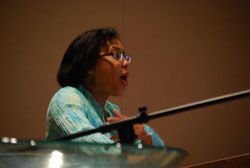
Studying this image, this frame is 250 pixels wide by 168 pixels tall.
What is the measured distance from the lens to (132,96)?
249cm

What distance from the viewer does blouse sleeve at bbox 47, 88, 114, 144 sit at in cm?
83

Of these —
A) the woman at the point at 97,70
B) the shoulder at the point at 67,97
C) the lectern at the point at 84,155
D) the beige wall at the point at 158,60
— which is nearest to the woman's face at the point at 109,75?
the woman at the point at 97,70

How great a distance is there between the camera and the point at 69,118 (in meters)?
0.87

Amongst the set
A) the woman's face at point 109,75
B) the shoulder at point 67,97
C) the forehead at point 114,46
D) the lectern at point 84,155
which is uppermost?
the forehead at point 114,46

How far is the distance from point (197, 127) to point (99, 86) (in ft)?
5.44

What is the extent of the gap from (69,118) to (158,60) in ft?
5.93

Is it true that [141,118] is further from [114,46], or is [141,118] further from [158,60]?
[158,60]

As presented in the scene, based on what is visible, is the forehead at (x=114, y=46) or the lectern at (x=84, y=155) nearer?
the lectern at (x=84, y=155)

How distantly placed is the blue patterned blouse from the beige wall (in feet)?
3.98

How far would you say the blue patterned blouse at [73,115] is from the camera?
827 mm

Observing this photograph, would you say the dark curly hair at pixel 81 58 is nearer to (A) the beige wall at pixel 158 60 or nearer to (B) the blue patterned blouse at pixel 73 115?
(B) the blue patterned blouse at pixel 73 115

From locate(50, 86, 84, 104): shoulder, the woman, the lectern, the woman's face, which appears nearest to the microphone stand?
the lectern

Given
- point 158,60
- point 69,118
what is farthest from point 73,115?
point 158,60

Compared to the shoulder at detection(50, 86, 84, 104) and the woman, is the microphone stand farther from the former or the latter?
the woman
